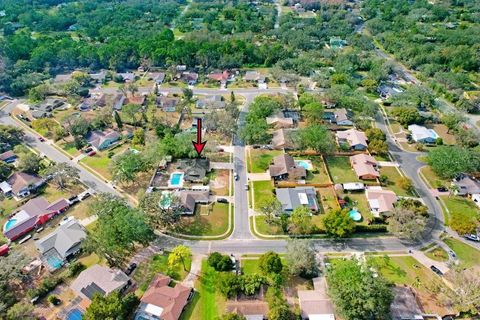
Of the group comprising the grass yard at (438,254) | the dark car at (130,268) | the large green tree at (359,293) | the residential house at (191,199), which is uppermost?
the large green tree at (359,293)

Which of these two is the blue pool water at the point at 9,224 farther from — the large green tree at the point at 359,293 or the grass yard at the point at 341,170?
the grass yard at the point at 341,170

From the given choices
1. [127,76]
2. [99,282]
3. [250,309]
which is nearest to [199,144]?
[99,282]

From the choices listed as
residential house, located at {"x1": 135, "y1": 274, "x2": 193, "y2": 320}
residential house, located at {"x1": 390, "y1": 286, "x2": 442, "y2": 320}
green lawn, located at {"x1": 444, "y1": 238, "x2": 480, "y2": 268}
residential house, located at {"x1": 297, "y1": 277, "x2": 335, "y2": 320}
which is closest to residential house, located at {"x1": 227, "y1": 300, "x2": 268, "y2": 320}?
residential house, located at {"x1": 297, "y1": 277, "x2": 335, "y2": 320}

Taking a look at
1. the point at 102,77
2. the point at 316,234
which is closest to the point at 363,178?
the point at 316,234

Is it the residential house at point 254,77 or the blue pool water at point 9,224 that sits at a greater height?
the residential house at point 254,77

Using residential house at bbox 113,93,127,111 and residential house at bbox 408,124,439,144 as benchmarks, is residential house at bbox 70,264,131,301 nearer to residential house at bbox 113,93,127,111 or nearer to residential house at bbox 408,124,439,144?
residential house at bbox 113,93,127,111

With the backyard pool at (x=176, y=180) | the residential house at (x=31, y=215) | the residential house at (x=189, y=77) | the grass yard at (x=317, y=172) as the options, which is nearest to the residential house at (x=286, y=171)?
the grass yard at (x=317, y=172)
